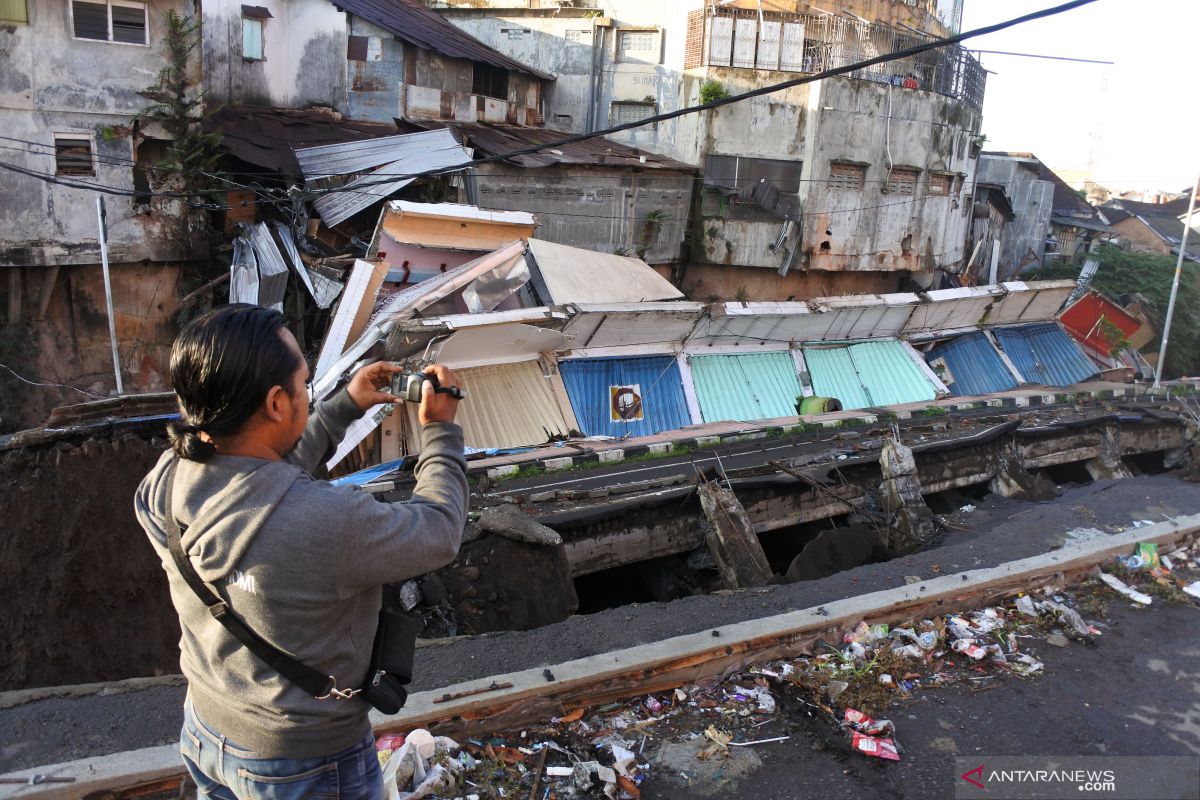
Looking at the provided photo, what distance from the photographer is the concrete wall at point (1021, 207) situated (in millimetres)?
27375

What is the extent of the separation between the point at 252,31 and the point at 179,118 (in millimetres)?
3487

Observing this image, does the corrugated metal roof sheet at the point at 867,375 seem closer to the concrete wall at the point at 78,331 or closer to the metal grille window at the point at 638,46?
the metal grille window at the point at 638,46

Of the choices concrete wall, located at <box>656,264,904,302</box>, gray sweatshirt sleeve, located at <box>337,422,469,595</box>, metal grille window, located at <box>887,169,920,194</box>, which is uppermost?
metal grille window, located at <box>887,169,920,194</box>

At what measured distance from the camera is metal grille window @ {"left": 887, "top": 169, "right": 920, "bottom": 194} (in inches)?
779

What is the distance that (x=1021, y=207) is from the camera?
27812mm

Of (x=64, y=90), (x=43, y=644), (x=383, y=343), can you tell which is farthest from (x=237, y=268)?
(x=43, y=644)

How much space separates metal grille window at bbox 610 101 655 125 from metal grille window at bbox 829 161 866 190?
4.49 m

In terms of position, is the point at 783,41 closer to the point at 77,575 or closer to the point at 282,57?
the point at 282,57

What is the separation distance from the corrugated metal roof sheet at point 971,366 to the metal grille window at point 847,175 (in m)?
5.04

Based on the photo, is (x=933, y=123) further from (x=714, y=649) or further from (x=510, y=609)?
(x=714, y=649)

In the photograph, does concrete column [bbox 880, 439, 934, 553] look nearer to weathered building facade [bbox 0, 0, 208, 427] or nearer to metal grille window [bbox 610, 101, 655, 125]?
weathered building facade [bbox 0, 0, 208, 427]

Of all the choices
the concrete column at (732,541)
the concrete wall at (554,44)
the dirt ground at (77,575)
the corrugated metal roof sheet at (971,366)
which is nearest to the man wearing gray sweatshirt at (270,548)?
the dirt ground at (77,575)

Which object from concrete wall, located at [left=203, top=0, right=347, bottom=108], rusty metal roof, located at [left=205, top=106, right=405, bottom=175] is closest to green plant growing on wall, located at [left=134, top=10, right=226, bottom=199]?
rusty metal roof, located at [left=205, top=106, right=405, bottom=175]

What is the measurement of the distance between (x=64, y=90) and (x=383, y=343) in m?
7.40
